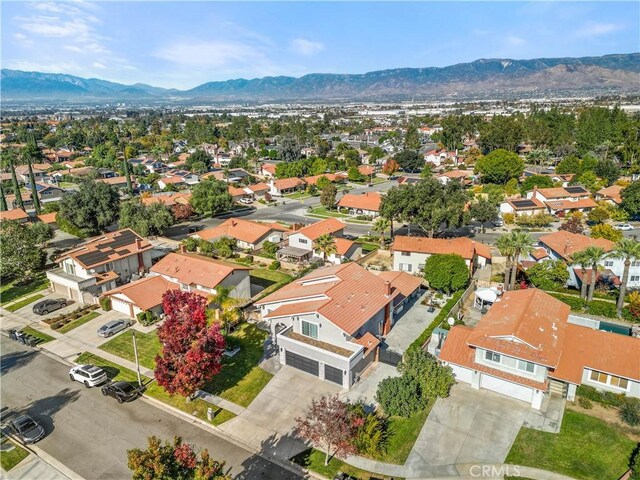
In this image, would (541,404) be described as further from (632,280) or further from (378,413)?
(632,280)

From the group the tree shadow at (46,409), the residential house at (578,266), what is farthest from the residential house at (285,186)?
the tree shadow at (46,409)

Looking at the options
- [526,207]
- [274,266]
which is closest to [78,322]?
[274,266]

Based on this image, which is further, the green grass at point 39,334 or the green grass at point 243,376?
the green grass at point 39,334

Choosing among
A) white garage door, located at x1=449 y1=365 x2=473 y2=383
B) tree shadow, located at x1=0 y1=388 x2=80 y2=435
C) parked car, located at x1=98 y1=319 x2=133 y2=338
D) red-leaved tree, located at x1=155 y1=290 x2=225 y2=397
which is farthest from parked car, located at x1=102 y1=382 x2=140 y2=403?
white garage door, located at x1=449 y1=365 x2=473 y2=383

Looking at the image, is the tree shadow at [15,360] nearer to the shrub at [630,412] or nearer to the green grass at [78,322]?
the green grass at [78,322]

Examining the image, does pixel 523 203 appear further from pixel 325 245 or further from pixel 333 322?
pixel 333 322

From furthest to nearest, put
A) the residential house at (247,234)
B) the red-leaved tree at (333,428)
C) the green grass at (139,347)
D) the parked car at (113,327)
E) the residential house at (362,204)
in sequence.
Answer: the residential house at (362,204), the residential house at (247,234), the parked car at (113,327), the green grass at (139,347), the red-leaved tree at (333,428)
